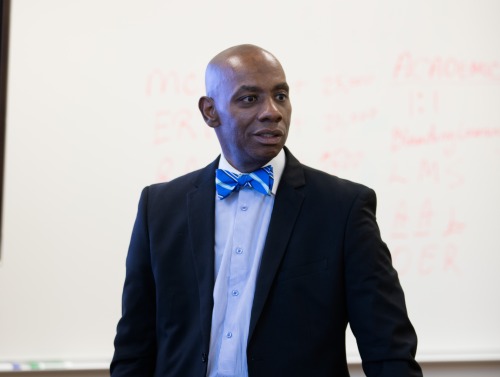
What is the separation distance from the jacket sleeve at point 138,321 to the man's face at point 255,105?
1.02 ft

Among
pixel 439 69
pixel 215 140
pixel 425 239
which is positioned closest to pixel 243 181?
pixel 215 140

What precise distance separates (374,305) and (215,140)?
1211 mm

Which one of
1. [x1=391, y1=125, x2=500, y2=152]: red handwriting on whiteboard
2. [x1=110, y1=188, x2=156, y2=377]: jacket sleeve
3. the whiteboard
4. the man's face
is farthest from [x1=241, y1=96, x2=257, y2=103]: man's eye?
[x1=391, y1=125, x2=500, y2=152]: red handwriting on whiteboard

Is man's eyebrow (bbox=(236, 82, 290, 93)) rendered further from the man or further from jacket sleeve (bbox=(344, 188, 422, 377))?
jacket sleeve (bbox=(344, 188, 422, 377))

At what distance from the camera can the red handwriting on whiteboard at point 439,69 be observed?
2367mm

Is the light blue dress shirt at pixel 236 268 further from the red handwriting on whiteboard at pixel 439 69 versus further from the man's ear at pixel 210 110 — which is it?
the red handwriting on whiteboard at pixel 439 69

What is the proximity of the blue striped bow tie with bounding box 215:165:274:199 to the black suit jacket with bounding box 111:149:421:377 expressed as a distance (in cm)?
3

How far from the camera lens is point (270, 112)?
1344mm

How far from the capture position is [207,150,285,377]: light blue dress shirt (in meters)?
1.31

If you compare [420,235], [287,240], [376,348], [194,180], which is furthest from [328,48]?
[376,348]

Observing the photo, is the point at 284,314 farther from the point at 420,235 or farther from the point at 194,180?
the point at 420,235

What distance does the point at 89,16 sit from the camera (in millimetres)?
2322

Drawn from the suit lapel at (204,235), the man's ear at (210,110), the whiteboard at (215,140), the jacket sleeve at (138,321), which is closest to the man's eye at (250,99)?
the man's ear at (210,110)

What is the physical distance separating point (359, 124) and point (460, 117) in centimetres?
37
